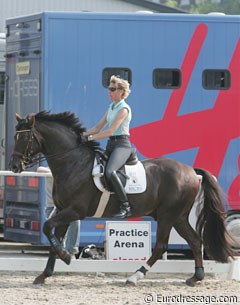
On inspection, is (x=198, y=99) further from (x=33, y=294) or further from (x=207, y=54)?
(x=33, y=294)

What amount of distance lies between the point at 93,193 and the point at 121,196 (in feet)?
1.11

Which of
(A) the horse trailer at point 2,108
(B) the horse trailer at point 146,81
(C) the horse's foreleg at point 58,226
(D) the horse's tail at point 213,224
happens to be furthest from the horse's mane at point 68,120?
(A) the horse trailer at point 2,108

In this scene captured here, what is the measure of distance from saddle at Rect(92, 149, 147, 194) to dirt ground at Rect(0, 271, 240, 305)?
1145 mm

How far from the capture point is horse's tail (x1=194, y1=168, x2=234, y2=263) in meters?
11.6

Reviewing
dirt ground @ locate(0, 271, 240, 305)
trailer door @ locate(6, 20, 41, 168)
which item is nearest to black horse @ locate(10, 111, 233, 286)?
dirt ground @ locate(0, 271, 240, 305)

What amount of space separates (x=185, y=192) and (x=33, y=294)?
235 centimetres

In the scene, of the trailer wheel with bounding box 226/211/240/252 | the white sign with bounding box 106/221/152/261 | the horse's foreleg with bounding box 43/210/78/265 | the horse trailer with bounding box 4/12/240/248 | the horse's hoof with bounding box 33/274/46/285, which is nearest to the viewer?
the horse's foreleg with bounding box 43/210/78/265

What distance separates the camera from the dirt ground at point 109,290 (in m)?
9.95

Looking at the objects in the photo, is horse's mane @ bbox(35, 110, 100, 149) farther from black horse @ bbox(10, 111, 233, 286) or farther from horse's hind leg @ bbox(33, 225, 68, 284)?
horse's hind leg @ bbox(33, 225, 68, 284)

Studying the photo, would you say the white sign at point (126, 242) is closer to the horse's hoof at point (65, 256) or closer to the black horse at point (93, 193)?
the black horse at point (93, 193)

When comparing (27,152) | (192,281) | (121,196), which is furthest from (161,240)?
(27,152)

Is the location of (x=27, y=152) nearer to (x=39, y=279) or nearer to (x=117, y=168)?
(x=117, y=168)

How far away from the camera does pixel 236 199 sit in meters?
A: 14.3

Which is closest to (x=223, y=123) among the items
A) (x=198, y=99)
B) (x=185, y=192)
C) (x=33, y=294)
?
(x=198, y=99)
